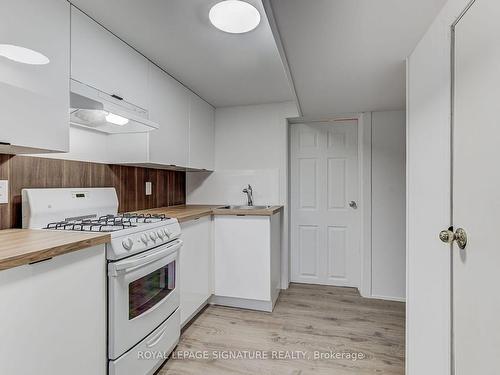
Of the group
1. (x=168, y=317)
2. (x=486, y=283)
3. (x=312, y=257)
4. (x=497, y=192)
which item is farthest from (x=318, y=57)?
(x=312, y=257)

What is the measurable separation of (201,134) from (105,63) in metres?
1.34

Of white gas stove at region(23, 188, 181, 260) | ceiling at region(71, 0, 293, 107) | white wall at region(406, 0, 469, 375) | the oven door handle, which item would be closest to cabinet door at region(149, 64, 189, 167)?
ceiling at region(71, 0, 293, 107)

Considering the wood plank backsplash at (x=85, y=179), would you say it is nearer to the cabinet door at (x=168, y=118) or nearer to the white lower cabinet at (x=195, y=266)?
the cabinet door at (x=168, y=118)

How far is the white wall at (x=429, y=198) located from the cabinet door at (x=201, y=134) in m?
1.90

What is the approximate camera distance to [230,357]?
6.04 feet

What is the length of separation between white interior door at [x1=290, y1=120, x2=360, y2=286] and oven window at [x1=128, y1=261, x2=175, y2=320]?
1839 millimetres

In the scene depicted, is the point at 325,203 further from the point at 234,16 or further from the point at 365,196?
the point at 234,16

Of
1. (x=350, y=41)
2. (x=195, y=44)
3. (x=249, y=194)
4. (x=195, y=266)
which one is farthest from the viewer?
(x=249, y=194)

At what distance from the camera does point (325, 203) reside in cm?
321

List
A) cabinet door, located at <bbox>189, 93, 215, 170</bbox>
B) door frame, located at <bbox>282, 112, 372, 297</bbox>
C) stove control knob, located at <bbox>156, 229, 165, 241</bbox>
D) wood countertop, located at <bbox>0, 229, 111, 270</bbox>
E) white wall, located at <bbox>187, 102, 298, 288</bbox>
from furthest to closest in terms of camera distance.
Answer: white wall, located at <bbox>187, 102, 298, 288</bbox> → door frame, located at <bbox>282, 112, 372, 297</bbox> → cabinet door, located at <bbox>189, 93, 215, 170</bbox> → stove control knob, located at <bbox>156, 229, 165, 241</bbox> → wood countertop, located at <bbox>0, 229, 111, 270</bbox>

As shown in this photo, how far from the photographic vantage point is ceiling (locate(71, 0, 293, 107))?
4.76 ft

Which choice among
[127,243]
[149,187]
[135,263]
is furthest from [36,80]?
[149,187]

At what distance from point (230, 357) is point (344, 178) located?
7.13ft

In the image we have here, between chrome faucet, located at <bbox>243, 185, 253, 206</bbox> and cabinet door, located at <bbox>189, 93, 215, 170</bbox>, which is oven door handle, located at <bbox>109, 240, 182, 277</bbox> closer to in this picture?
cabinet door, located at <bbox>189, 93, 215, 170</bbox>
